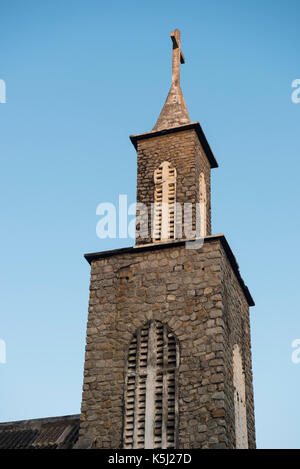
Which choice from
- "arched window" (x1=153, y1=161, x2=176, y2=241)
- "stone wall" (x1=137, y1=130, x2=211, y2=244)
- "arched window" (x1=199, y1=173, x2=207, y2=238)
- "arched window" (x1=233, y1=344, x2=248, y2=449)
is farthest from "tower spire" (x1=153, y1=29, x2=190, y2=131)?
"arched window" (x1=233, y1=344, x2=248, y2=449)

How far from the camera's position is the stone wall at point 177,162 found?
65.6 ft

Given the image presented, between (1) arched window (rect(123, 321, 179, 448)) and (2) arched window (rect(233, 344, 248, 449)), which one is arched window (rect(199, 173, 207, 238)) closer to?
(2) arched window (rect(233, 344, 248, 449))

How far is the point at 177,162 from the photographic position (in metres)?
20.6

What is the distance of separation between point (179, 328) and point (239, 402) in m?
2.70

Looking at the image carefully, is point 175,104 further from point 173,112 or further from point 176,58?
point 176,58

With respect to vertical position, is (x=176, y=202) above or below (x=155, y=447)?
above

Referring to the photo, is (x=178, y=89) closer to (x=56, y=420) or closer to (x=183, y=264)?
(x=183, y=264)

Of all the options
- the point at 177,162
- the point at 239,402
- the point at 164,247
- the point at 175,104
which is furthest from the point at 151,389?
the point at 175,104

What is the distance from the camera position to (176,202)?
19.8 m

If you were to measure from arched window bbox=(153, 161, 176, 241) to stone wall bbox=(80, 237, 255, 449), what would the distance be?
1045 millimetres

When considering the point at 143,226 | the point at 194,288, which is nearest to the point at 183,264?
the point at 194,288
